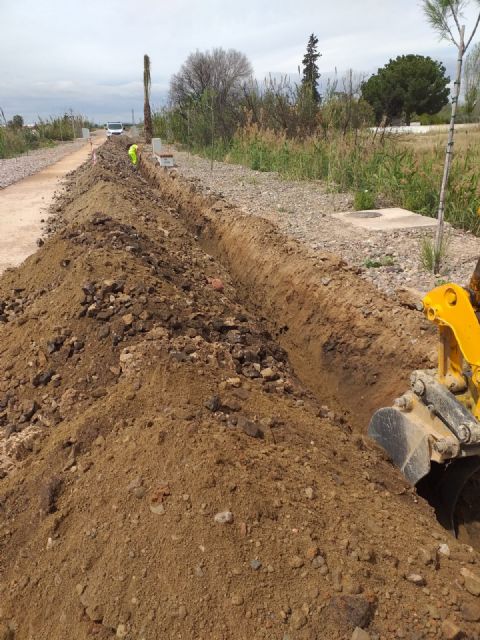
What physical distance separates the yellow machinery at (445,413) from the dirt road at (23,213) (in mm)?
6327

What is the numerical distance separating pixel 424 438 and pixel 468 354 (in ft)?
2.68

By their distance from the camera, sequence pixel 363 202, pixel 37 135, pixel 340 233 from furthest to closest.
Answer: pixel 37 135 → pixel 363 202 → pixel 340 233

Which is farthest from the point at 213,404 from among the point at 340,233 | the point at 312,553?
the point at 340,233

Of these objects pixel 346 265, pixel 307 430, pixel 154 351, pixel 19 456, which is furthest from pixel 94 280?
pixel 346 265

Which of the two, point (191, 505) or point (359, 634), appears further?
point (191, 505)

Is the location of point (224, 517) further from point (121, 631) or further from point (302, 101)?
point (302, 101)

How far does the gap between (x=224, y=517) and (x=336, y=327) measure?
329 centimetres

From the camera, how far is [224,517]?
226cm

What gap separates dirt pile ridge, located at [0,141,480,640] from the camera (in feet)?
6.64

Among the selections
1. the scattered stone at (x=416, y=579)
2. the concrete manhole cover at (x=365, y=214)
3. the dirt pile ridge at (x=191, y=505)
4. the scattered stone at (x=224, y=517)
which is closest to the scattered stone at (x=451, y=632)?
the dirt pile ridge at (x=191, y=505)

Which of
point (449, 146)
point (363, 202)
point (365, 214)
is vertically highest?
point (449, 146)

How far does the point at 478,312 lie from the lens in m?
2.38

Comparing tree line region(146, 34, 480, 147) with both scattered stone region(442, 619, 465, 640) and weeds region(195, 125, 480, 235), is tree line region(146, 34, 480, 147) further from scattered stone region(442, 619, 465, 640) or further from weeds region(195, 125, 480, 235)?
scattered stone region(442, 619, 465, 640)

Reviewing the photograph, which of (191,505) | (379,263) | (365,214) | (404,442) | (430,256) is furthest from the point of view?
(365,214)
